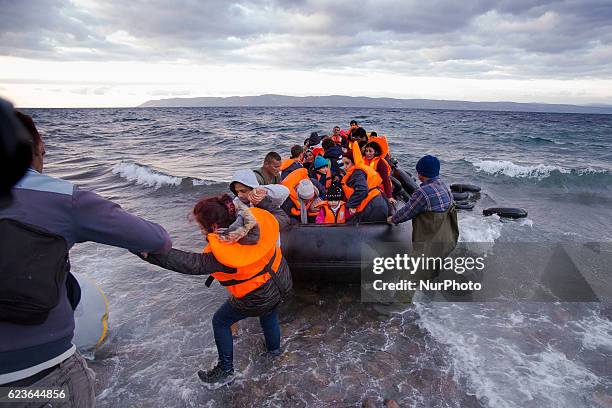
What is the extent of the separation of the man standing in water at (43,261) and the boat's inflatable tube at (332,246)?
3.27 metres

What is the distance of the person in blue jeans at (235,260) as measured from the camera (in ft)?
8.50

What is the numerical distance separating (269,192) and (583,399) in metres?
3.43

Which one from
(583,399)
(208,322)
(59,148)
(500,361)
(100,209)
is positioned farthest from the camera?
(59,148)

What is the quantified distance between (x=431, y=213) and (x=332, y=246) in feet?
4.22

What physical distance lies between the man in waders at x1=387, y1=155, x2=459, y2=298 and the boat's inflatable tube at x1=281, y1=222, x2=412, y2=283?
0.33 metres

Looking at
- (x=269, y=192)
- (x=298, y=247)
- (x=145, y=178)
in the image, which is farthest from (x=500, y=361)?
(x=145, y=178)

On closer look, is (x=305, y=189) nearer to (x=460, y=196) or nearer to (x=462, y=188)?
(x=460, y=196)

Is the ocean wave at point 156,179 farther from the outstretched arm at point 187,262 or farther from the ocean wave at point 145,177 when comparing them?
the outstretched arm at point 187,262

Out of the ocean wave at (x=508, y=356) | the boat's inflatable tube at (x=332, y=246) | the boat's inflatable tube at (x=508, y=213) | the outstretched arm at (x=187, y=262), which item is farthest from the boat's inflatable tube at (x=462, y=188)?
the outstretched arm at (x=187, y=262)

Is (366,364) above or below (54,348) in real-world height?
below

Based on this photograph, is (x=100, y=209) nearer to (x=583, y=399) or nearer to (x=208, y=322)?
(x=208, y=322)

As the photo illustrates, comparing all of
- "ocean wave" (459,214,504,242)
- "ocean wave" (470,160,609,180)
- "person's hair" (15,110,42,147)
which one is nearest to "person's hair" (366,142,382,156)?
"ocean wave" (459,214,504,242)

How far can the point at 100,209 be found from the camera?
4.78 ft

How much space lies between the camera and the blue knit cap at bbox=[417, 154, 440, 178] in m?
4.13
